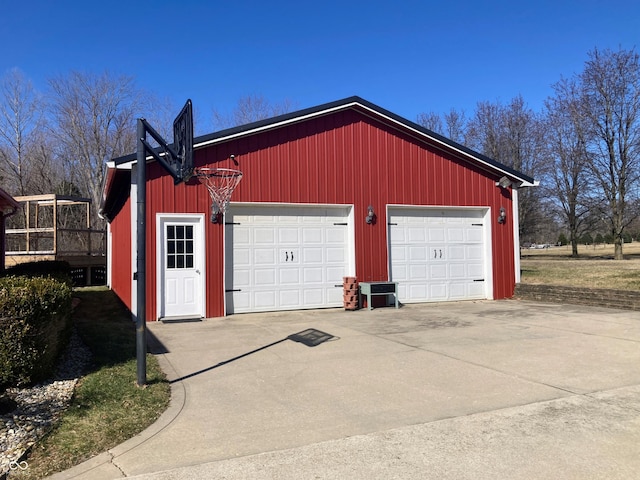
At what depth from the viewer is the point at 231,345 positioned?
7680 millimetres

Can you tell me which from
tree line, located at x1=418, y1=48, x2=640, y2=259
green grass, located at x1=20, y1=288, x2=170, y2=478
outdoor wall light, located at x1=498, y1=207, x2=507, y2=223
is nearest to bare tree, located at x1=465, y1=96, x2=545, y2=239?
tree line, located at x1=418, y1=48, x2=640, y2=259

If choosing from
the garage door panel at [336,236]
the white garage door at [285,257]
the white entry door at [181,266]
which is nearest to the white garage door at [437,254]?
the garage door panel at [336,236]

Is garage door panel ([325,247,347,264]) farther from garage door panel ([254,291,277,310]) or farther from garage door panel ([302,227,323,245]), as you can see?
garage door panel ([254,291,277,310])

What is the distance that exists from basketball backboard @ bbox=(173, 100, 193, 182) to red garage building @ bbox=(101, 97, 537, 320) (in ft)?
14.7

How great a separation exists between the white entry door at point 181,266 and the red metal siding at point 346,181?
0.19 m

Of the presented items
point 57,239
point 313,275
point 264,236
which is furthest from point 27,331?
point 57,239

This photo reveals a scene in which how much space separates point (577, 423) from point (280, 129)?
9.08 metres

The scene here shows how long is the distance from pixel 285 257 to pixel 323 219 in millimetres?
1391

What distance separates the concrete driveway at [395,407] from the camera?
3424 millimetres

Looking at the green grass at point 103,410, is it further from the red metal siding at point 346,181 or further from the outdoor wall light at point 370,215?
the outdoor wall light at point 370,215

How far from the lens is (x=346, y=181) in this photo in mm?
12109

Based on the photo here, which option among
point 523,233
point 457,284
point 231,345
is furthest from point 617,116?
point 231,345

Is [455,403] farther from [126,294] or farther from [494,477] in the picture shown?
[126,294]

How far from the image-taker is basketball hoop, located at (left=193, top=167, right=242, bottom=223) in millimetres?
10344
